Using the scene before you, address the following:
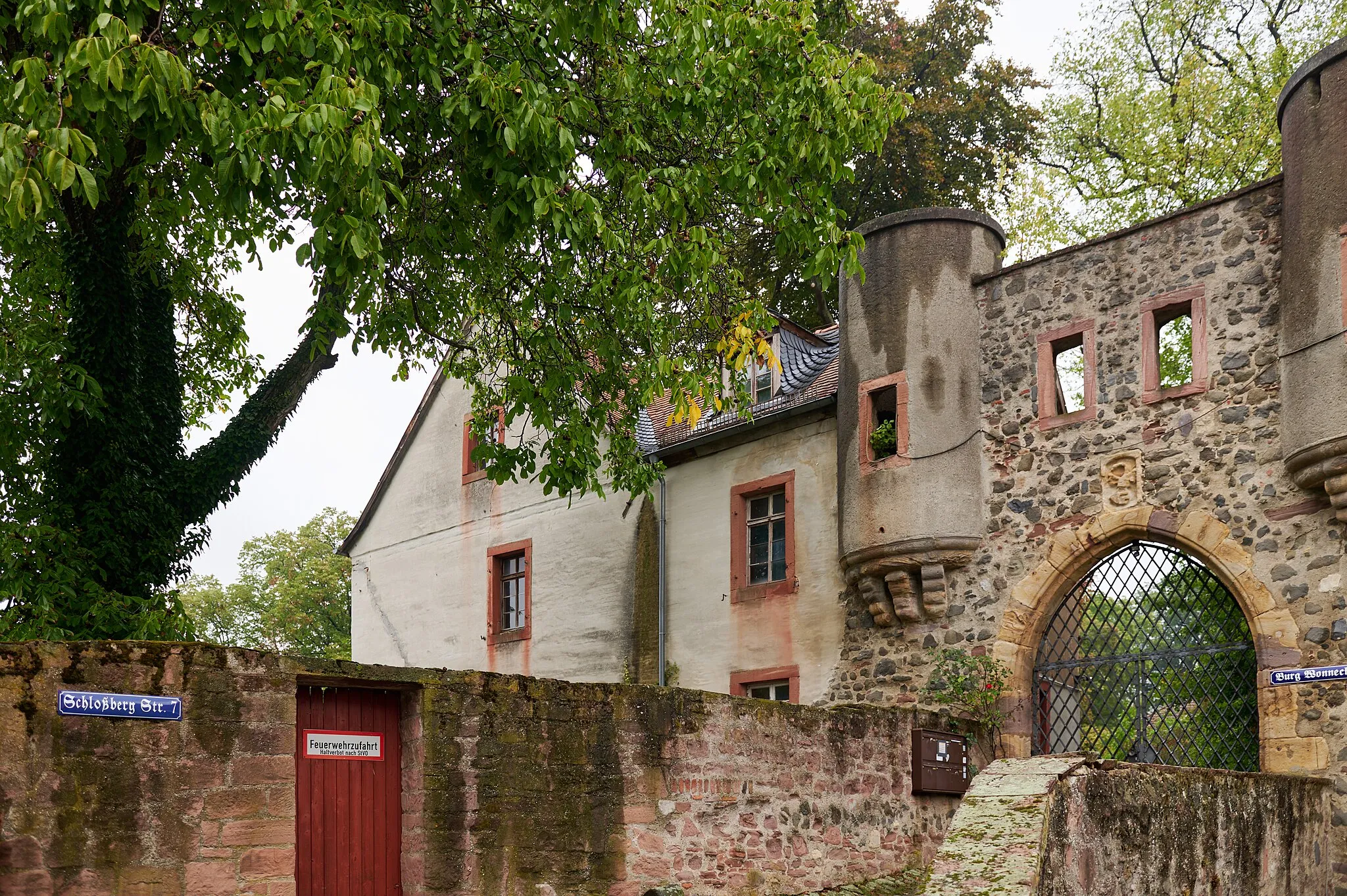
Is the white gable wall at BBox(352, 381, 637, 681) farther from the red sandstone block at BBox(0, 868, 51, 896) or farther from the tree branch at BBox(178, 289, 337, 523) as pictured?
the red sandstone block at BBox(0, 868, 51, 896)

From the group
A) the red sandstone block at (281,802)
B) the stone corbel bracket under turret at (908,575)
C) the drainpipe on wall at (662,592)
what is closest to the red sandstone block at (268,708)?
the red sandstone block at (281,802)

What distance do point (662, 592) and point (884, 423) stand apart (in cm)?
393

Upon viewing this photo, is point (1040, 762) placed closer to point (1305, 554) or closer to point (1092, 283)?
point (1305, 554)

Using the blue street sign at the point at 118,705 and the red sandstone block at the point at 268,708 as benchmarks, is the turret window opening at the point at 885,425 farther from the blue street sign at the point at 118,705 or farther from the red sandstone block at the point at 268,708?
the blue street sign at the point at 118,705

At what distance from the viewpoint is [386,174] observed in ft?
33.6

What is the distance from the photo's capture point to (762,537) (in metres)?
15.6

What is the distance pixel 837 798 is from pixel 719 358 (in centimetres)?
608

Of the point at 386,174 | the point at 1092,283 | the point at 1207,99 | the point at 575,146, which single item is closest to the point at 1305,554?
the point at 1092,283

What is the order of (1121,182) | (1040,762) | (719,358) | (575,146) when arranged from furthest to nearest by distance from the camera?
1. (1121,182)
2. (719,358)
3. (575,146)
4. (1040,762)

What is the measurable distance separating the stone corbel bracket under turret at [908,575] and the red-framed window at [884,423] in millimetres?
877

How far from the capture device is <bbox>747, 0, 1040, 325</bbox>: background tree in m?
21.5

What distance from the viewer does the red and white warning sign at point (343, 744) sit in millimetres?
7711

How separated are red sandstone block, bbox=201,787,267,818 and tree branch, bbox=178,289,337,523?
17.6 feet

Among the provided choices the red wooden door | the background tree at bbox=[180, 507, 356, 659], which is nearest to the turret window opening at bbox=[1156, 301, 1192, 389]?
the red wooden door
